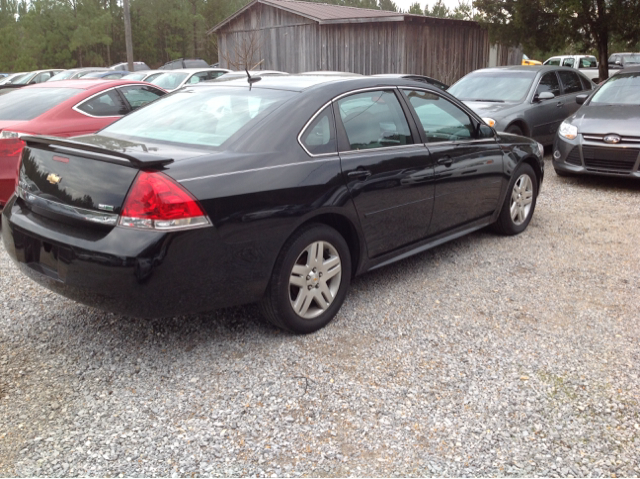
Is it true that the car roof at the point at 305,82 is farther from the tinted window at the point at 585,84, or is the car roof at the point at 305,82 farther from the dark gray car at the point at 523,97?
the tinted window at the point at 585,84

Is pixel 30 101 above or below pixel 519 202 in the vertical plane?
above

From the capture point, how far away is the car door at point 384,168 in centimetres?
407

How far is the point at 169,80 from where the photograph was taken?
16.4m

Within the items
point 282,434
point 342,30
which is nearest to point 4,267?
point 282,434

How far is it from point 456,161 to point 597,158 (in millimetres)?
4134

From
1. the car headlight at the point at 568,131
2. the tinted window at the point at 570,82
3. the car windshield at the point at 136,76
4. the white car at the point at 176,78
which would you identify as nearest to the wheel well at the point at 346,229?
the car headlight at the point at 568,131

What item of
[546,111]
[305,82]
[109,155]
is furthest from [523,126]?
[109,155]

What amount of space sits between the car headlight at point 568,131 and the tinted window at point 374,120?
4768 millimetres

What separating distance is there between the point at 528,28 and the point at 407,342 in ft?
49.6

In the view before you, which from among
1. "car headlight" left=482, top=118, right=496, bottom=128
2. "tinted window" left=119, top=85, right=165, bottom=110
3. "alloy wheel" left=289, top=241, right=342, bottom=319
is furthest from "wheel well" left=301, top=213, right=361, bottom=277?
"car headlight" left=482, top=118, right=496, bottom=128

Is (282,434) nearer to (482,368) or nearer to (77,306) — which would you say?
(482,368)

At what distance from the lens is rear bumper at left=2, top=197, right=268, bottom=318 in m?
3.11

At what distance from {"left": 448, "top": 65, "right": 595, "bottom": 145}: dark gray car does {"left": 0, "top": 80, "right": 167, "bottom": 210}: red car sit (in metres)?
5.18

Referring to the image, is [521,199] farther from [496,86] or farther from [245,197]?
[496,86]
